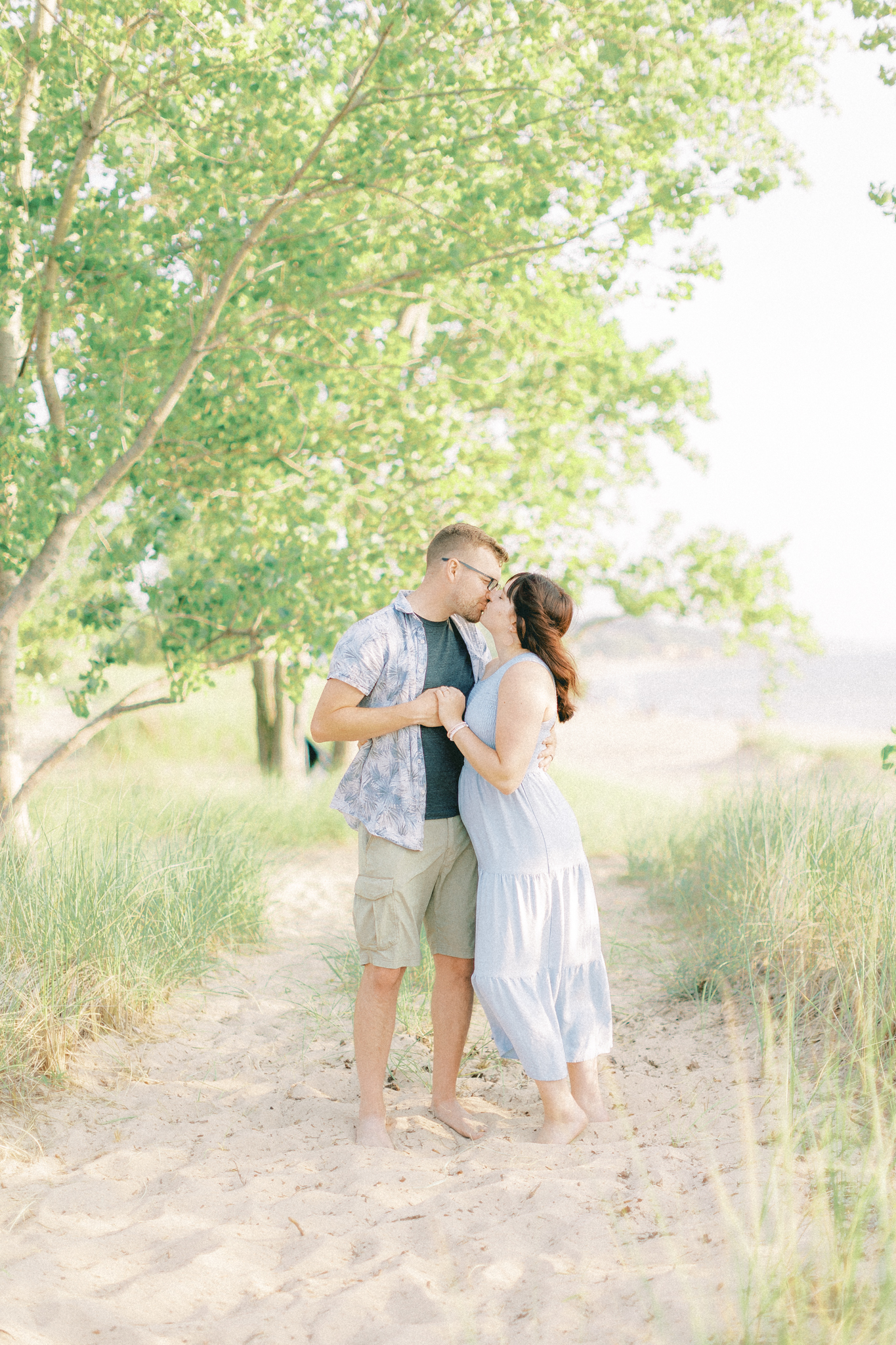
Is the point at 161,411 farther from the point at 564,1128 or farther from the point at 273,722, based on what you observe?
the point at 273,722

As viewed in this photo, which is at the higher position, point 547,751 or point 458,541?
point 458,541

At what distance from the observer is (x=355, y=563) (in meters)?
6.93

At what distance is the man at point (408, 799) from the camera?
3.46 m

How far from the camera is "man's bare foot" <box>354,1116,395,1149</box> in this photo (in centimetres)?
345

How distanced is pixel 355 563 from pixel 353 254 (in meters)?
2.02

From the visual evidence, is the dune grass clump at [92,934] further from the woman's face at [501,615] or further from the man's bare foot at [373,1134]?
the woman's face at [501,615]

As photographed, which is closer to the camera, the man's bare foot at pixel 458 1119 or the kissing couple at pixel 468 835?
the kissing couple at pixel 468 835

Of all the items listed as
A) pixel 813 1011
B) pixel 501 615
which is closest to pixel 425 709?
pixel 501 615

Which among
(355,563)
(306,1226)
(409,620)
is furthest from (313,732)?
(355,563)

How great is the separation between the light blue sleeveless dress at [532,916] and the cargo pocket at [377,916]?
319mm

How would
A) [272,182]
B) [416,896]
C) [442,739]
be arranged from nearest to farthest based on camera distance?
[416,896], [442,739], [272,182]

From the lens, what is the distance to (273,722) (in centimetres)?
1223

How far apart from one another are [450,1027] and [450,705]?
49.5 inches

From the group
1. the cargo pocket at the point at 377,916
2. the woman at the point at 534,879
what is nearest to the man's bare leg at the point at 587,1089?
the woman at the point at 534,879
